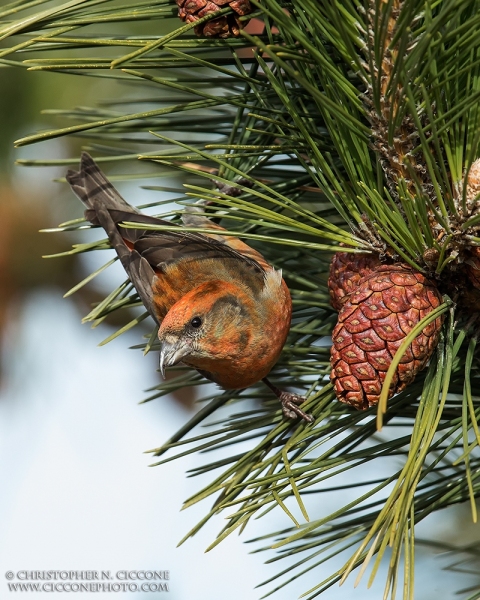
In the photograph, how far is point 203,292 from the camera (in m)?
2.70

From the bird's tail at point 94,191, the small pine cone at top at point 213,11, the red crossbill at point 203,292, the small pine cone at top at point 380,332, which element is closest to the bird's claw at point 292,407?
the red crossbill at point 203,292

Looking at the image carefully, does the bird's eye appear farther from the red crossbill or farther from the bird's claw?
the bird's claw

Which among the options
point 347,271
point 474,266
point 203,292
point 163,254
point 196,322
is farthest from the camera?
point 163,254

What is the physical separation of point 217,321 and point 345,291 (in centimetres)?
103

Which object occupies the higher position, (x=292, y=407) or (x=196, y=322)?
(x=196, y=322)

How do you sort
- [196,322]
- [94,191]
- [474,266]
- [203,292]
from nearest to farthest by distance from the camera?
[474,266] < [196,322] < [203,292] < [94,191]

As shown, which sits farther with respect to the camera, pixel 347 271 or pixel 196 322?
pixel 196 322

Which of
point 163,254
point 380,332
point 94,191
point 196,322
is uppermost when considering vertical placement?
point 94,191

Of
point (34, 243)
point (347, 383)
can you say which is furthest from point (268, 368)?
point (34, 243)

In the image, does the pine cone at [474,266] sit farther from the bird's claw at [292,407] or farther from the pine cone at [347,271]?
the bird's claw at [292,407]

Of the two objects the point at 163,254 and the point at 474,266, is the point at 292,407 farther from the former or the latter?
the point at 163,254

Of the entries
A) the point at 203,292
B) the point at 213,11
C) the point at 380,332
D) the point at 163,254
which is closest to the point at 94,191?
the point at 163,254

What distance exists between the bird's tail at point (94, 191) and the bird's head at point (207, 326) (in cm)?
50

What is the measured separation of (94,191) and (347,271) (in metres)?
1.55
